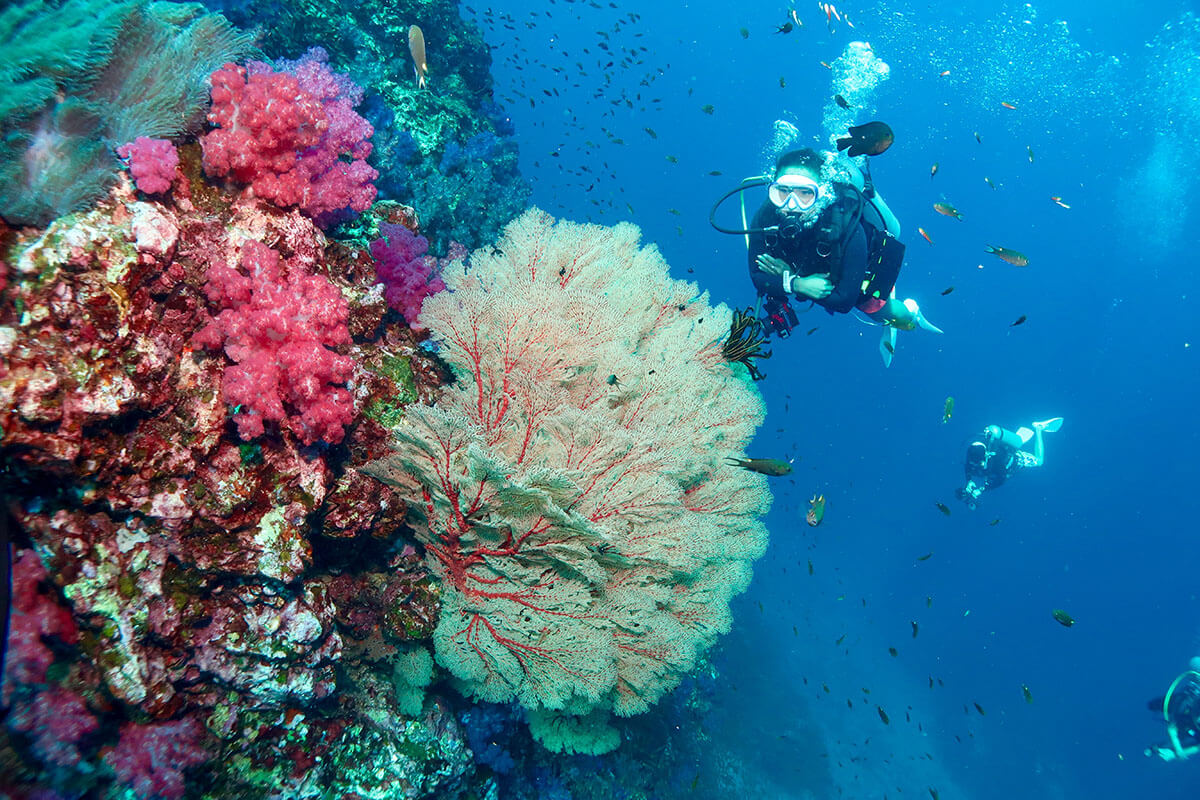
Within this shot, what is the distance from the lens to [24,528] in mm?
2191

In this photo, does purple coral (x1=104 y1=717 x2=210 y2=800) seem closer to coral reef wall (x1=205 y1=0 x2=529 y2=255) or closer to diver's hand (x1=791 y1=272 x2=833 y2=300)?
coral reef wall (x1=205 y1=0 x2=529 y2=255)

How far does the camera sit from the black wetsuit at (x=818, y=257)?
20.8ft

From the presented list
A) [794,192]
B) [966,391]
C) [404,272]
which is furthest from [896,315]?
[966,391]

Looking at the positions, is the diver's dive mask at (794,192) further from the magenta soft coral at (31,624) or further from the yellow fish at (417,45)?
the magenta soft coral at (31,624)

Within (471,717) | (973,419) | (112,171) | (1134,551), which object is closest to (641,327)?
(112,171)

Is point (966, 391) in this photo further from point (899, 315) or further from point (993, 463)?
point (899, 315)

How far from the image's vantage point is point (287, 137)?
315cm

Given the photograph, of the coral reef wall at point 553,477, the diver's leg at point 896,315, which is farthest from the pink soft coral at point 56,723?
the diver's leg at point 896,315

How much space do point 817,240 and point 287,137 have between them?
5.87m

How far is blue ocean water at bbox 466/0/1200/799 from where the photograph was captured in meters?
24.0

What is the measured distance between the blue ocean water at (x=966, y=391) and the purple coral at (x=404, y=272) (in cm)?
1289

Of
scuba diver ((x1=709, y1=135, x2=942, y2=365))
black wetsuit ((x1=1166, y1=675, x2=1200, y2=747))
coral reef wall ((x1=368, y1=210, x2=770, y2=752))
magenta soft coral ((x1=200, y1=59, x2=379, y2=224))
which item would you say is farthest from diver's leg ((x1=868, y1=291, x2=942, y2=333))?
black wetsuit ((x1=1166, y1=675, x2=1200, y2=747))

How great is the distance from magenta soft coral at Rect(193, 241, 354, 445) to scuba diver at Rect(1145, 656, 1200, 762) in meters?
18.5

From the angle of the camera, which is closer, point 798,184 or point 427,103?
point 798,184
